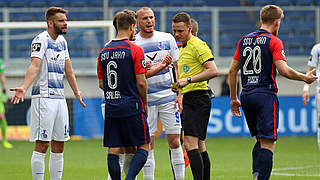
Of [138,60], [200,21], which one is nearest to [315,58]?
[138,60]

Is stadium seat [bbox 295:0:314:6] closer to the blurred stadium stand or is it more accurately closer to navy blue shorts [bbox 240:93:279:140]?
the blurred stadium stand

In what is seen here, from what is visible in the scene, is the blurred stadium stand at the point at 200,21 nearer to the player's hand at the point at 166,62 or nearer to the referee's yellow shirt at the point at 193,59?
the referee's yellow shirt at the point at 193,59

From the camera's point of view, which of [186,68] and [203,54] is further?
[186,68]

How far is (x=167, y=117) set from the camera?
7508mm

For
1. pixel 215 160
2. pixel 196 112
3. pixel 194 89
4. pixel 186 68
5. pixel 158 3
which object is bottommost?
pixel 215 160

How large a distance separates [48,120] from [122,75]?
1.36m

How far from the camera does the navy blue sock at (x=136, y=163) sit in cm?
631

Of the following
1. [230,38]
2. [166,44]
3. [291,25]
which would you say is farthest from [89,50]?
[166,44]

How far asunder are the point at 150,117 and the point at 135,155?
3.88 ft

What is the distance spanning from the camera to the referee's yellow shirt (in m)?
7.21

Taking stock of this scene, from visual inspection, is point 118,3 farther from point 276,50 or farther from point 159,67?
point 276,50

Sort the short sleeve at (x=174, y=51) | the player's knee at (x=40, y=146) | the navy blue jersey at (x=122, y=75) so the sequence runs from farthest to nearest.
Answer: the short sleeve at (x=174, y=51) < the player's knee at (x=40, y=146) < the navy blue jersey at (x=122, y=75)

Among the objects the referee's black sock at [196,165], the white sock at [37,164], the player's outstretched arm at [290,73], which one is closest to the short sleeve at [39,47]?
the white sock at [37,164]

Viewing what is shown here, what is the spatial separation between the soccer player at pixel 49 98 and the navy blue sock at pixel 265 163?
2343 mm
